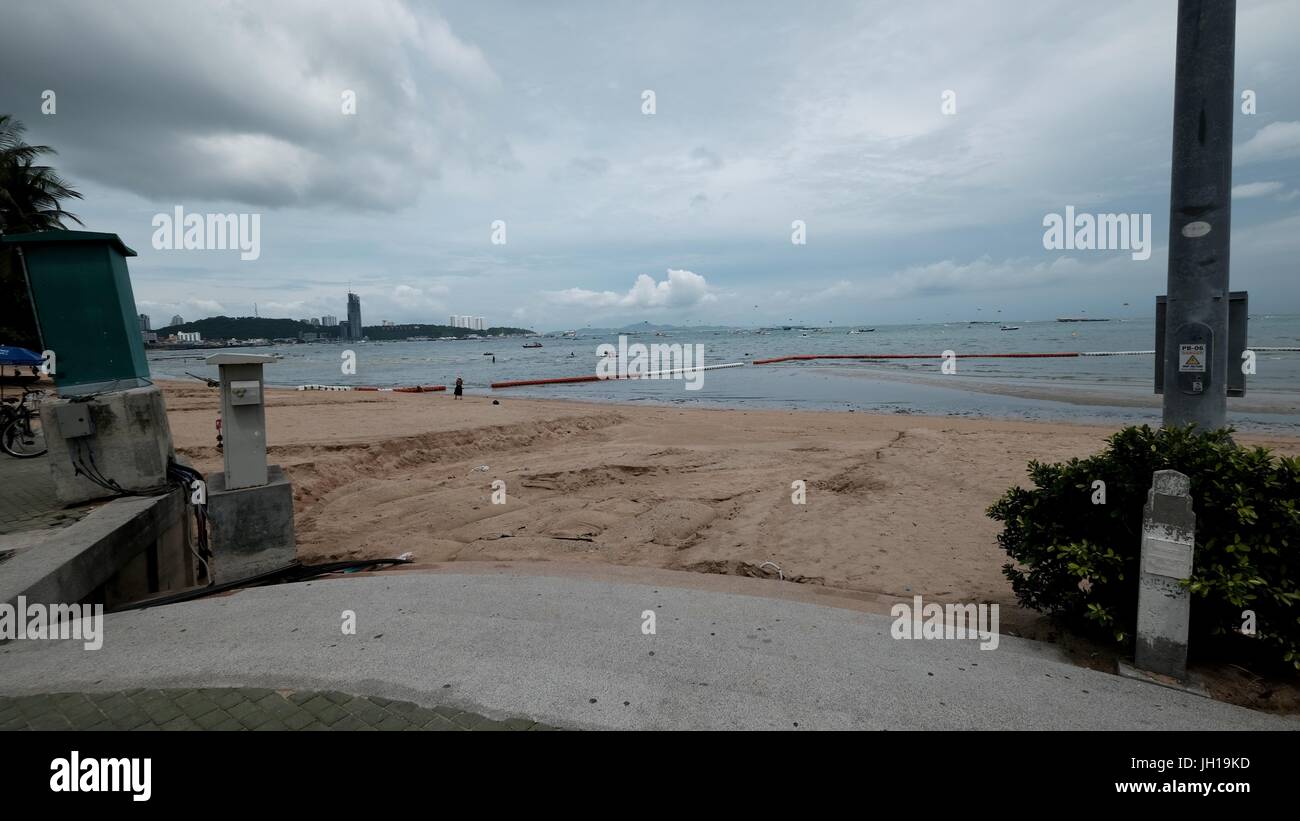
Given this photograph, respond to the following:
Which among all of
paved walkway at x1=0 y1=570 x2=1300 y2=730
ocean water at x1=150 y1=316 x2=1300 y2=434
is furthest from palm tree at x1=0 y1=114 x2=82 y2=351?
paved walkway at x1=0 y1=570 x2=1300 y2=730

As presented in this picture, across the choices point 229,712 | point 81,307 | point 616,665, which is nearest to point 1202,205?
point 616,665

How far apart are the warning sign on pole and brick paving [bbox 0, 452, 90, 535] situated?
A: 8811 millimetres

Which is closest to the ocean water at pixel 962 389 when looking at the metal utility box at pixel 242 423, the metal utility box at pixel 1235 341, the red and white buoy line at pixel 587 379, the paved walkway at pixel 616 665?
the red and white buoy line at pixel 587 379

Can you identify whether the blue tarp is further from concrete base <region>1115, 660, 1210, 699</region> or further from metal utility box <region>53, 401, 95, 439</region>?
concrete base <region>1115, 660, 1210, 699</region>

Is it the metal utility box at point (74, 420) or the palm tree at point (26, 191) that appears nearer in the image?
the metal utility box at point (74, 420)

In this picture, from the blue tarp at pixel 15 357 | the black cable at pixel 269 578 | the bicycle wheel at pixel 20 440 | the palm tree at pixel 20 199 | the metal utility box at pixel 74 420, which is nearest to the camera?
the black cable at pixel 269 578

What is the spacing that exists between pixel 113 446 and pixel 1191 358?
8.95 meters

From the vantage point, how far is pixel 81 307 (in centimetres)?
624

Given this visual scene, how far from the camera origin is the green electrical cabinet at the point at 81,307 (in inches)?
237

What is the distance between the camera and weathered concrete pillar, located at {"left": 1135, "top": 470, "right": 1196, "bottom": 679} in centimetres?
341

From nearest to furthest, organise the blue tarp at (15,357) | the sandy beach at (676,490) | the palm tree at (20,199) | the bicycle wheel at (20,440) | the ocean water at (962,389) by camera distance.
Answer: the sandy beach at (676,490)
the bicycle wheel at (20,440)
the blue tarp at (15,357)
the ocean water at (962,389)
the palm tree at (20,199)

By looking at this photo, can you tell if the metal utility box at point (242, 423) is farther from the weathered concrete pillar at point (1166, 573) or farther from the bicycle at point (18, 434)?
the weathered concrete pillar at point (1166, 573)

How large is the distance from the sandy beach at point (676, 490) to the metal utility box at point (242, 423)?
1.43 metres

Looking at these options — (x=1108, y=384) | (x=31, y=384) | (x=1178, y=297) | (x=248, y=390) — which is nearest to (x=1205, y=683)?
(x=1178, y=297)
